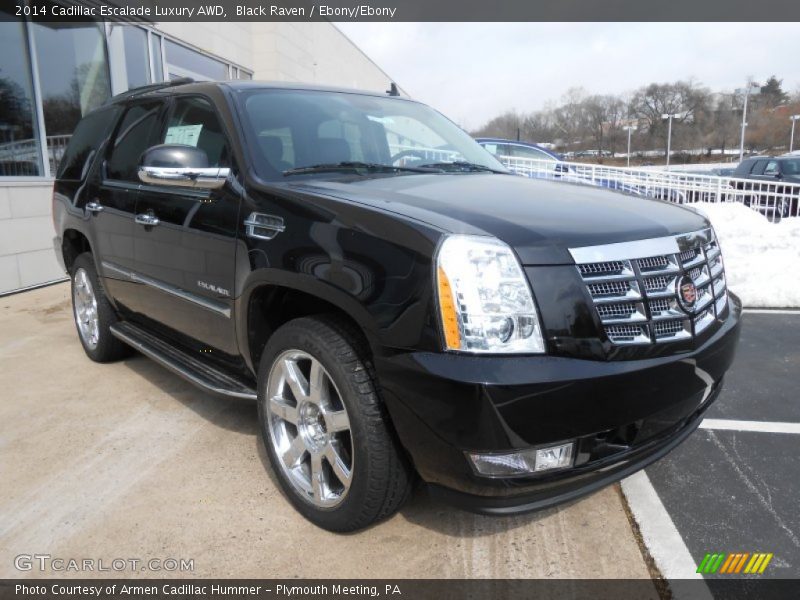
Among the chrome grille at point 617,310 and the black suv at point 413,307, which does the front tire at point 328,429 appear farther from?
the chrome grille at point 617,310

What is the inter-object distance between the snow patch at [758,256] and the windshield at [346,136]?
406cm

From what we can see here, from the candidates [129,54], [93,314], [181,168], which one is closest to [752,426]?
[181,168]

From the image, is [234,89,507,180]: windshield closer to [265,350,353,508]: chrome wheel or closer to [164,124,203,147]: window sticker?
[164,124,203,147]: window sticker

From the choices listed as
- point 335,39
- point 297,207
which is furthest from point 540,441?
point 335,39

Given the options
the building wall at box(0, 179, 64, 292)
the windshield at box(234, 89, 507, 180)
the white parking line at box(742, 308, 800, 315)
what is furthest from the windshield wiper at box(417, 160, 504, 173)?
the building wall at box(0, 179, 64, 292)

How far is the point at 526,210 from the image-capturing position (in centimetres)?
230

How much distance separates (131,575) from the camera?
2279mm

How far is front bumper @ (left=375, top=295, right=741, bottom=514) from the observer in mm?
1858

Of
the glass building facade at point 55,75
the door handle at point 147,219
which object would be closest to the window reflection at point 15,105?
the glass building facade at point 55,75

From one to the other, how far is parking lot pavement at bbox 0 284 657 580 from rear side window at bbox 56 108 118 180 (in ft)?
5.86

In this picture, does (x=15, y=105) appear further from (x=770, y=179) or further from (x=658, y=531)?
(x=770, y=179)

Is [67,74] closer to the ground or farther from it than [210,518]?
farther from it

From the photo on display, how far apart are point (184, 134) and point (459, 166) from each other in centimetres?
154

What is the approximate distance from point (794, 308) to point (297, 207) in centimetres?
577
